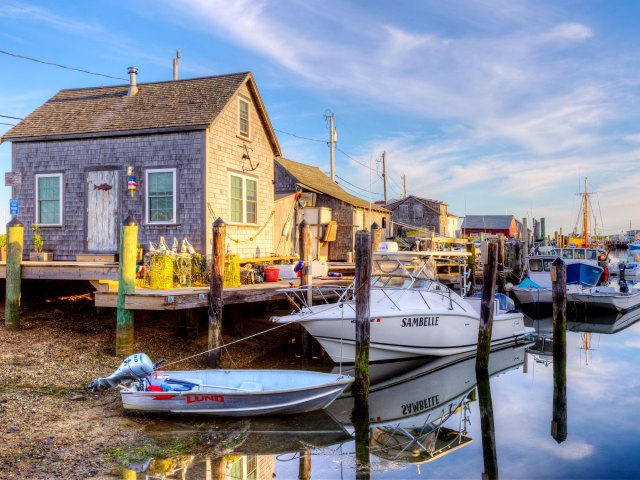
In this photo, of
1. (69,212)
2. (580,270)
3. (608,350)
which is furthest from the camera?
(580,270)

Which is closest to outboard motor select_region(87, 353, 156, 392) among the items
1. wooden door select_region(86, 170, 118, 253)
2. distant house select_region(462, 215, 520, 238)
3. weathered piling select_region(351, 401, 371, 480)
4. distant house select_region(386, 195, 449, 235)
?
weathered piling select_region(351, 401, 371, 480)

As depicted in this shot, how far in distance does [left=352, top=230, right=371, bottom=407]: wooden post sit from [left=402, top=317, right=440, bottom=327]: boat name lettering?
113 inches

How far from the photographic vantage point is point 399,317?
1447 centimetres

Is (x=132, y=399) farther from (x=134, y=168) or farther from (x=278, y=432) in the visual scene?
(x=134, y=168)

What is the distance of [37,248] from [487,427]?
1426 centimetres

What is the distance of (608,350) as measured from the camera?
20.3 metres

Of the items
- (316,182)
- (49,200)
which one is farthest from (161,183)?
(316,182)

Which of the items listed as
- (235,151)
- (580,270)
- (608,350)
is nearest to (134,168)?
(235,151)

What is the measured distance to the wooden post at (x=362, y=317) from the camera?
38.3ft

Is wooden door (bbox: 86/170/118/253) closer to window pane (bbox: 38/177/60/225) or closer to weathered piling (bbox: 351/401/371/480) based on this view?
window pane (bbox: 38/177/60/225)

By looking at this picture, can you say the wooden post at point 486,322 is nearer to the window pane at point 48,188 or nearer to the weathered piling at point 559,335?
the weathered piling at point 559,335

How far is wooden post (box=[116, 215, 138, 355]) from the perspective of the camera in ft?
A: 42.9

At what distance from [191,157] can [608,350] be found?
1600 cm

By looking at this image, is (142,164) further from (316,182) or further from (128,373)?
(316,182)
